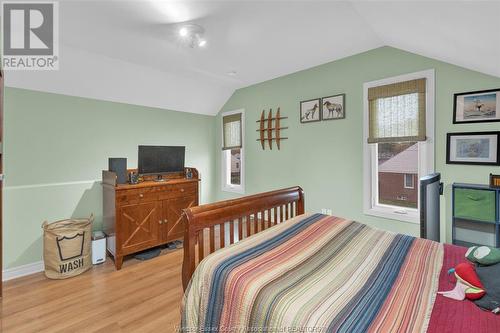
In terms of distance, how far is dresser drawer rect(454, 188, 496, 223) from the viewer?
2041 mm

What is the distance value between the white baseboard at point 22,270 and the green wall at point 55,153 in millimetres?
51

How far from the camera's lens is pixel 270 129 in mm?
3908

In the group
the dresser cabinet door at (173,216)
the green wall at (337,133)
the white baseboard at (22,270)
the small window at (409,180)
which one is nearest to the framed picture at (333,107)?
the green wall at (337,133)

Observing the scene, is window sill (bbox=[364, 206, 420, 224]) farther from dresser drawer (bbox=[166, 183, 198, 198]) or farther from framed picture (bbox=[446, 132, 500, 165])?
dresser drawer (bbox=[166, 183, 198, 198])

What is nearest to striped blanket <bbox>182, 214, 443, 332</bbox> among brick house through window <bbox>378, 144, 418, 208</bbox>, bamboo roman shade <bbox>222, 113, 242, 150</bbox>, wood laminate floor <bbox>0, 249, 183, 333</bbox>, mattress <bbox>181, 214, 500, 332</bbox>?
mattress <bbox>181, 214, 500, 332</bbox>

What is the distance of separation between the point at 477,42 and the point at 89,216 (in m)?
4.20

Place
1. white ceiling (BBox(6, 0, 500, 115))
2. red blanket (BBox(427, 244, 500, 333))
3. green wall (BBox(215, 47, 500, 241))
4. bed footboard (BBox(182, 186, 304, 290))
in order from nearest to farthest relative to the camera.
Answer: red blanket (BBox(427, 244, 500, 333)), bed footboard (BBox(182, 186, 304, 290)), white ceiling (BBox(6, 0, 500, 115)), green wall (BBox(215, 47, 500, 241))

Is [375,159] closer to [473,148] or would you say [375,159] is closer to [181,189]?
[473,148]

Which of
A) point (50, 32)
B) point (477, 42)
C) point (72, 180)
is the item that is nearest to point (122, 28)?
point (50, 32)

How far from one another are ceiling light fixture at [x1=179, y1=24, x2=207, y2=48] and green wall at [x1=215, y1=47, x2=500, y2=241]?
1.64 m

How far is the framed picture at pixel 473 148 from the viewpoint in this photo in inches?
86.5

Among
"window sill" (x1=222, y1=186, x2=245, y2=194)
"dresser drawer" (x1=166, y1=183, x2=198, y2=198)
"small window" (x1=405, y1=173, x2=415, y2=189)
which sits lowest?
"window sill" (x1=222, y1=186, x2=245, y2=194)

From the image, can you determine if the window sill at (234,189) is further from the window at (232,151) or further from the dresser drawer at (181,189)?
the dresser drawer at (181,189)

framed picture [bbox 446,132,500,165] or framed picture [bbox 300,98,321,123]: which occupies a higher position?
framed picture [bbox 300,98,321,123]
